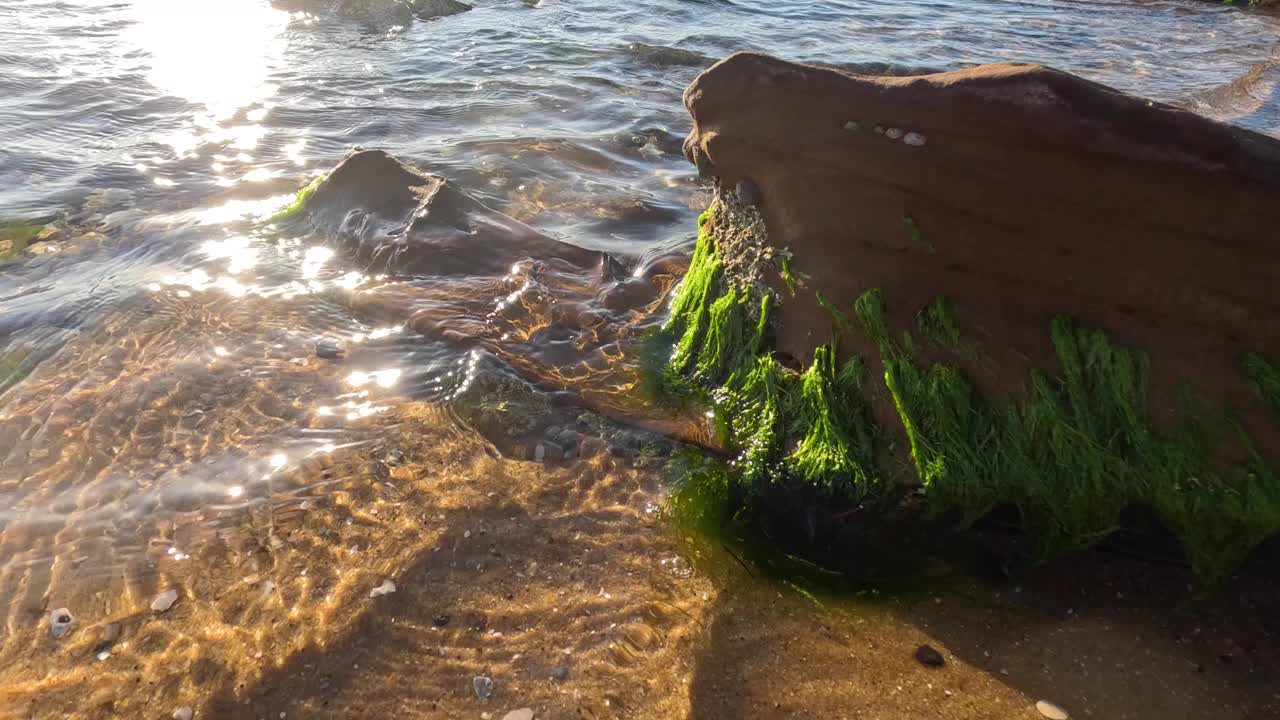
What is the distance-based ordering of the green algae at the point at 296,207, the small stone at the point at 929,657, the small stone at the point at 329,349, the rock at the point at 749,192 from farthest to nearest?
the green algae at the point at 296,207 < the small stone at the point at 329,349 < the rock at the point at 749,192 < the small stone at the point at 929,657

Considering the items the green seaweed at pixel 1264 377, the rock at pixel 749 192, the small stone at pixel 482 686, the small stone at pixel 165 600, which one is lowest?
the small stone at pixel 482 686

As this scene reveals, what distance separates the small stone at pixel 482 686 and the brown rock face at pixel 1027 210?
6.50ft

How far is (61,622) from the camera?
2852mm

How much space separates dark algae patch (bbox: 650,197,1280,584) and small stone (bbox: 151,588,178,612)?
1.94 meters

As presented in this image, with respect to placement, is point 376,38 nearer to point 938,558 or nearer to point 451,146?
point 451,146

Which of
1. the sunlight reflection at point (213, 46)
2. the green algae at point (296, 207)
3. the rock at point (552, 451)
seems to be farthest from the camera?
the sunlight reflection at point (213, 46)

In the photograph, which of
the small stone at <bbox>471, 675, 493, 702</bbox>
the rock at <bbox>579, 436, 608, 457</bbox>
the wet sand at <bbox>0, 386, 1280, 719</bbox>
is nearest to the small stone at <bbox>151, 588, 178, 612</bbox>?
the wet sand at <bbox>0, 386, 1280, 719</bbox>

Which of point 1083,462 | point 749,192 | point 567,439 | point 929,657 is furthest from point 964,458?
point 567,439

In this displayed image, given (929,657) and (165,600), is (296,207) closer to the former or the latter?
(165,600)

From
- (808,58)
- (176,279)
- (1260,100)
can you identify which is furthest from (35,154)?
(1260,100)

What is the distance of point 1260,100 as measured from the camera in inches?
408

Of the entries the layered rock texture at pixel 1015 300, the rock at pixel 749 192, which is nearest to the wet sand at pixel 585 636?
the layered rock texture at pixel 1015 300

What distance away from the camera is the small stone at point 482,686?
8.74ft

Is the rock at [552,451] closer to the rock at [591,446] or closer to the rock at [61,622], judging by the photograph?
the rock at [591,446]
